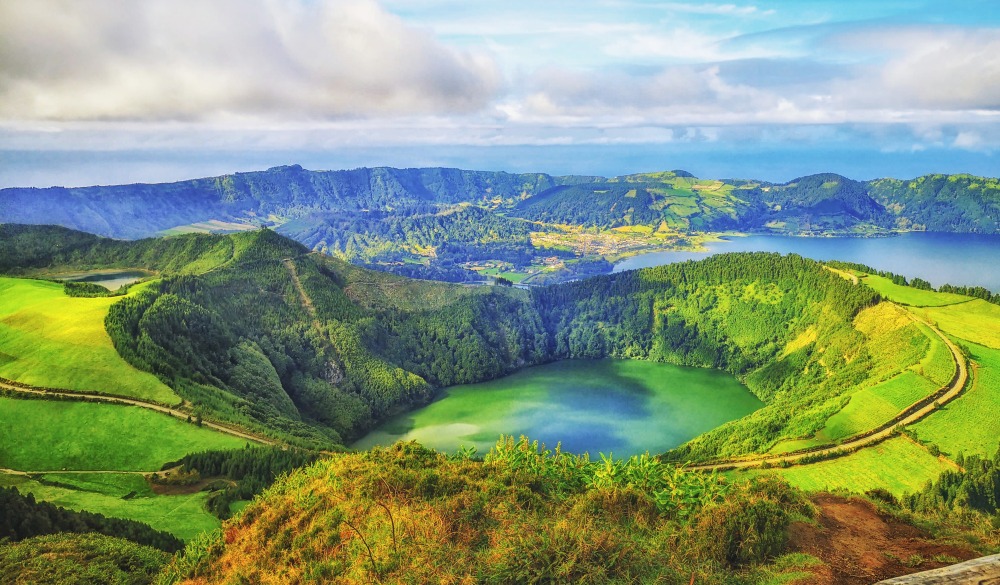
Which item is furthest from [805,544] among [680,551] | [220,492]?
[220,492]

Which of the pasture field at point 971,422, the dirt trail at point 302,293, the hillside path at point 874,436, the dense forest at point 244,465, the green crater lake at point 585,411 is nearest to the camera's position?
the dense forest at point 244,465

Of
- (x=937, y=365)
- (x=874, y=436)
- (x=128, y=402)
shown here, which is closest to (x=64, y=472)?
(x=128, y=402)

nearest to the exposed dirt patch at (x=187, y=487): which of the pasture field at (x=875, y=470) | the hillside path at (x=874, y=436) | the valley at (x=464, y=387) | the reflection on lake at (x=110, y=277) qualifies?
the valley at (x=464, y=387)

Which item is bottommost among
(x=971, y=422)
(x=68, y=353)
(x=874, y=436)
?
(x=874, y=436)

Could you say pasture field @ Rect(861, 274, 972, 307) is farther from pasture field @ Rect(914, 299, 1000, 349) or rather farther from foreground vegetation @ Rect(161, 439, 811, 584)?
foreground vegetation @ Rect(161, 439, 811, 584)

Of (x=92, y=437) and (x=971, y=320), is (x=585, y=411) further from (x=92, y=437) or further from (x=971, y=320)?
(x=92, y=437)

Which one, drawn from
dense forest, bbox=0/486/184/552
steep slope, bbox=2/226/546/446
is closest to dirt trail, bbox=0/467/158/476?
steep slope, bbox=2/226/546/446

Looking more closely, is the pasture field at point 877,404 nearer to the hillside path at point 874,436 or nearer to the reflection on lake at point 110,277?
the hillside path at point 874,436
